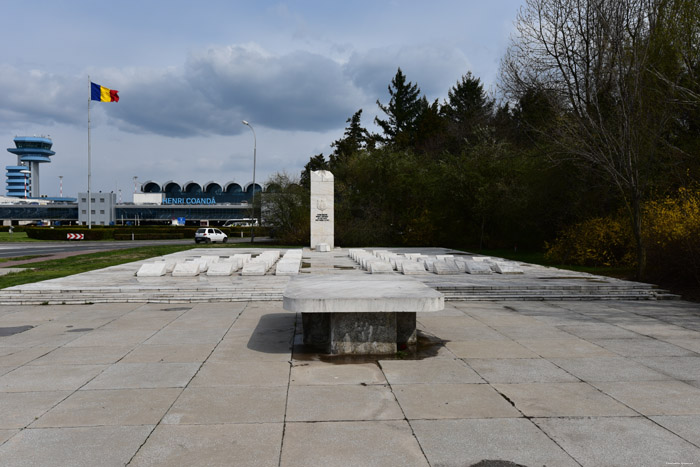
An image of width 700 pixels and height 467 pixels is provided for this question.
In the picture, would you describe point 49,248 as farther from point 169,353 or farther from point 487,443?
point 487,443

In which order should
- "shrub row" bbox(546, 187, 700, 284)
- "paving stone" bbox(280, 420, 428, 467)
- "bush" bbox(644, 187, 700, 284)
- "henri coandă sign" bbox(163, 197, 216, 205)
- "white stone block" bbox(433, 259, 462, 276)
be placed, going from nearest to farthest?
"paving stone" bbox(280, 420, 428, 467), "bush" bbox(644, 187, 700, 284), "shrub row" bbox(546, 187, 700, 284), "white stone block" bbox(433, 259, 462, 276), "henri coandă sign" bbox(163, 197, 216, 205)

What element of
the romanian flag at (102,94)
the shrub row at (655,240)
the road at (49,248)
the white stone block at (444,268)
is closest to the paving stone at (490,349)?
the white stone block at (444,268)

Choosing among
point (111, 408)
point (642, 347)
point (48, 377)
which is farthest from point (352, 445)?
point (642, 347)

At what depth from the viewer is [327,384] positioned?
5.28m

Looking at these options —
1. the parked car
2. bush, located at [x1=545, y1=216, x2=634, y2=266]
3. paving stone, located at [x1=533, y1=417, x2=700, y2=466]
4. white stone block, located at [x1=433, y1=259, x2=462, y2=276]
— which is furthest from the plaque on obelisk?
paving stone, located at [x1=533, y1=417, x2=700, y2=466]

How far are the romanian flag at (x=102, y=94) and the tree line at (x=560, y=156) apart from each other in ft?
53.0

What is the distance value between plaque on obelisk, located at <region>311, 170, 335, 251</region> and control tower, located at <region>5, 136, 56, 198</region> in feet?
509

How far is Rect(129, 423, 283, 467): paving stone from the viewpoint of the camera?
3.52m

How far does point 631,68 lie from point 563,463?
14523 millimetres

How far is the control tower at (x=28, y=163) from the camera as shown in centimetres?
15225

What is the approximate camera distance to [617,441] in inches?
151

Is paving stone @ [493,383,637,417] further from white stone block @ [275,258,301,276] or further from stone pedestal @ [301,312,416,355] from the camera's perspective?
white stone block @ [275,258,301,276]

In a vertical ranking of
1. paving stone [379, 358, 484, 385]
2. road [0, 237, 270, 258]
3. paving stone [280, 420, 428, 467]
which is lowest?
road [0, 237, 270, 258]

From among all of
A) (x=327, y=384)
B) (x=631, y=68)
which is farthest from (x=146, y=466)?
(x=631, y=68)
